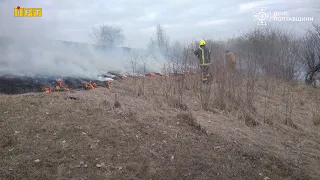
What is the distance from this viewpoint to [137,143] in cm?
407

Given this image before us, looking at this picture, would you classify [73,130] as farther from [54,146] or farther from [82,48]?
[82,48]

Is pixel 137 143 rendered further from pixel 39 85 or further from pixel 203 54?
pixel 203 54

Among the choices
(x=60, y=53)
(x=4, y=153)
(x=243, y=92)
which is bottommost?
(x=4, y=153)

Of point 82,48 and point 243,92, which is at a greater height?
point 82,48

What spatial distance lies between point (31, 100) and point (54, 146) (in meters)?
2.03

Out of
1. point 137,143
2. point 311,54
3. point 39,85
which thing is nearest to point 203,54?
point 39,85

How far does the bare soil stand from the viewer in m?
3.40

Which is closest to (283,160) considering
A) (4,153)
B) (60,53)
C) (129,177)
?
(129,177)

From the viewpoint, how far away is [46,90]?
6.54 m

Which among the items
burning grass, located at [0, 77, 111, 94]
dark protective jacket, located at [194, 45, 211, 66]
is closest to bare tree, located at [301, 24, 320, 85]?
dark protective jacket, located at [194, 45, 211, 66]

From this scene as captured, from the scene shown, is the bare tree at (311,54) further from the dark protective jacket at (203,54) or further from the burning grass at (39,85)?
the burning grass at (39,85)

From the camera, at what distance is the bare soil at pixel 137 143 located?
134 inches

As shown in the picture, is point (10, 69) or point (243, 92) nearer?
point (243, 92)

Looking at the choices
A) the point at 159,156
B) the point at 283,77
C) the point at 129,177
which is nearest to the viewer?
the point at 129,177
